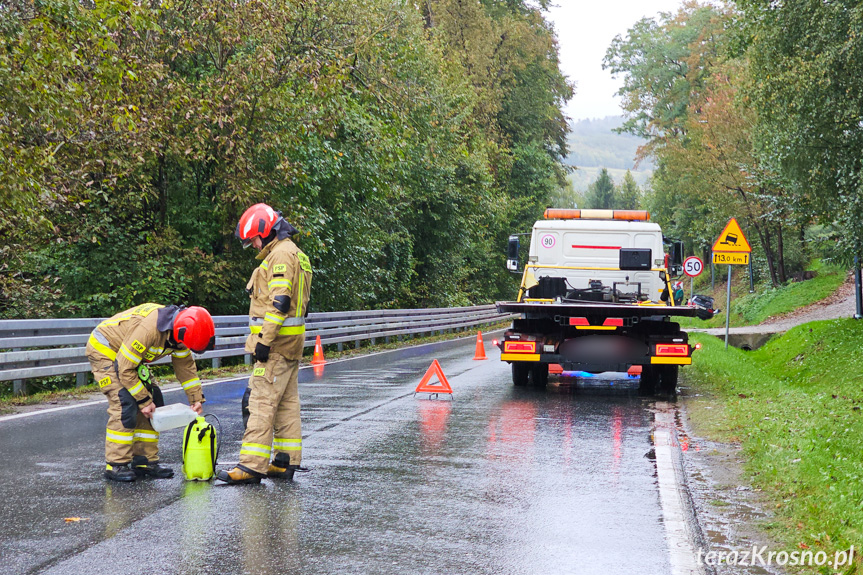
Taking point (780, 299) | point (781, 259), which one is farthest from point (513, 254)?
point (781, 259)

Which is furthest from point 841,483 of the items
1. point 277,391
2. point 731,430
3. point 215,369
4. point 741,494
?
point 215,369

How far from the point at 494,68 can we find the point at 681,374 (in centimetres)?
3125

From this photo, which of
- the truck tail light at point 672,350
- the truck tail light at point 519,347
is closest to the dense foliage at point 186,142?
the truck tail light at point 519,347

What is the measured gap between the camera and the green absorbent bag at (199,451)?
22.0 ft

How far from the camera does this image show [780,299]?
1634 inches

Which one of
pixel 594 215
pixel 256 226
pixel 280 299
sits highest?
pixel 594 215

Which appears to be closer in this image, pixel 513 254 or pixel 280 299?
pixel 280 299

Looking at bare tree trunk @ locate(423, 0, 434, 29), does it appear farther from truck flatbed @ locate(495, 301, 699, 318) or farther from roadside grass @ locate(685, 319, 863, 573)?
truck flatbed @ locate(495, 301, 699, 318)

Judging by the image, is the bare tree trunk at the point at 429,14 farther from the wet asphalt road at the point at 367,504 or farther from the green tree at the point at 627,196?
the green tree at the point at 627,196

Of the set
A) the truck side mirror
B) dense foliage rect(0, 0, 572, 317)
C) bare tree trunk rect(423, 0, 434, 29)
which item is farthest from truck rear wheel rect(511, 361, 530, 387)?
bare tree trunk rect(423, 0, 434, 29)

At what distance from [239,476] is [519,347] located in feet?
23.1

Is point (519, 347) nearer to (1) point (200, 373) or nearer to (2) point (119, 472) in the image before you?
(1) point (200, 373)

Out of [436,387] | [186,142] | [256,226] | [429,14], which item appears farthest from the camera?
[429,14]

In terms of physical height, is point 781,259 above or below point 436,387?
above
